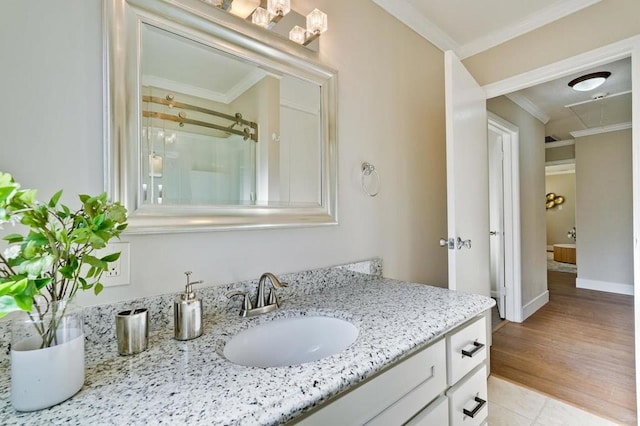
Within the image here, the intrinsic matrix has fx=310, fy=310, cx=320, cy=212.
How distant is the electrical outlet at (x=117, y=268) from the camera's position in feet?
2.83

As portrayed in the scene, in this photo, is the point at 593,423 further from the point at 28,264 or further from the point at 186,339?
the point at 28,264

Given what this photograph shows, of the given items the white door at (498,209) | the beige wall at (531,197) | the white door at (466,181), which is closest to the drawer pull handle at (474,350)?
the white door at (466,181)

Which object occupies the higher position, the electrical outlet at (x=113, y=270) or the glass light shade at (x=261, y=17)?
the glass light shade at (x=261, y=17)

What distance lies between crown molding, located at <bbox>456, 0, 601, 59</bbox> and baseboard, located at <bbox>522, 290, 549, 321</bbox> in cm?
256

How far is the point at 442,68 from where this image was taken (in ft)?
7.32

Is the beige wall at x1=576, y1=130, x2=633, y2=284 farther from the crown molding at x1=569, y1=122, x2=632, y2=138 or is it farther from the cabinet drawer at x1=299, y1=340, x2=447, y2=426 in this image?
the cabinet drawer at x1=299, y1=340, x2=447, y2=426

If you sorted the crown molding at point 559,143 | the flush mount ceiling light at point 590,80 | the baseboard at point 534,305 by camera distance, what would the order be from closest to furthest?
the flush mount ceiling light at point 590,80 < the baseboard at point 534,305 < the crown molding at point 559,143

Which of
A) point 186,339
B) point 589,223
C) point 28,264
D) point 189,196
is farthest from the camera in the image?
point 589,223

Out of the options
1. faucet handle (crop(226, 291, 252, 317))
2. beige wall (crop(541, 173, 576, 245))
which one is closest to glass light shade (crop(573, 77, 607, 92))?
faucet handle (crop(226, 291, 252, 317))

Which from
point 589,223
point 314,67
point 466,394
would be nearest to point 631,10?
point 314,67

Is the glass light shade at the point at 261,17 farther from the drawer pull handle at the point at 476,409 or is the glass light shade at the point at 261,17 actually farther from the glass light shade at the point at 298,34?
the drawer pull handle at the point at 476,409

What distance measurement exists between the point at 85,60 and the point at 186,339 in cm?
82

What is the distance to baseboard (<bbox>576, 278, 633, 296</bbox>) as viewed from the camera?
4.11 meters

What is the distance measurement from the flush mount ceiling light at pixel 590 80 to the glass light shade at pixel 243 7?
288 cm
